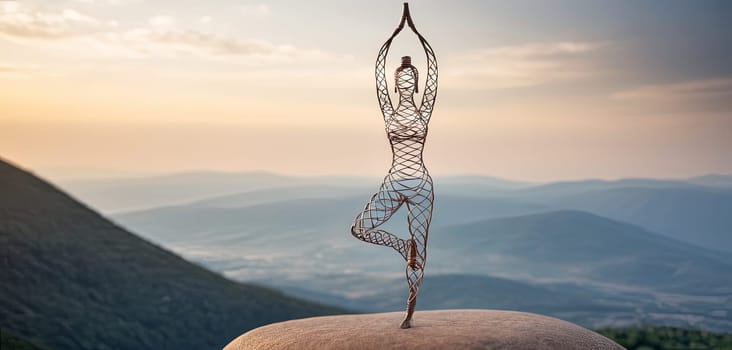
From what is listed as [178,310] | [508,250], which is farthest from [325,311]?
[508,250]

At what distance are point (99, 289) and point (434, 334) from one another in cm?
1368

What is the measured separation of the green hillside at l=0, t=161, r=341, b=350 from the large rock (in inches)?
379

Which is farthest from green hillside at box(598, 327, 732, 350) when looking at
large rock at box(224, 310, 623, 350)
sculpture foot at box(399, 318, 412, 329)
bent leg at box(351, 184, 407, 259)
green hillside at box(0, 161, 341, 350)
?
green hillside at box(0, 161, 341, 350)


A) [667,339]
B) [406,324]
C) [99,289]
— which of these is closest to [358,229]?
[406,324]

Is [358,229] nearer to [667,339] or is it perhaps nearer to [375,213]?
[375,213]

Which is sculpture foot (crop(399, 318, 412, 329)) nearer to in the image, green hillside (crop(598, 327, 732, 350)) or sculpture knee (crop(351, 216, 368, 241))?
sculpture knee (crop(351, 216, 368, 241))

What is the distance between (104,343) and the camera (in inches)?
606

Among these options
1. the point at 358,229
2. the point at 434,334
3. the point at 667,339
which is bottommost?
the point at 667,339

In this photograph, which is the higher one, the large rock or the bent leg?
the bent leg

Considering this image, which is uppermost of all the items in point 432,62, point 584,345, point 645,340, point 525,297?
point 432,62

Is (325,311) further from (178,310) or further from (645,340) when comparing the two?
(645,340)

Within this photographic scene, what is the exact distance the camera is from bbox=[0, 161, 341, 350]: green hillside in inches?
608

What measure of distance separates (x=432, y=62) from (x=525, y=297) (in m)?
55.2

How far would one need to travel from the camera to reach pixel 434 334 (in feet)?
19.2
